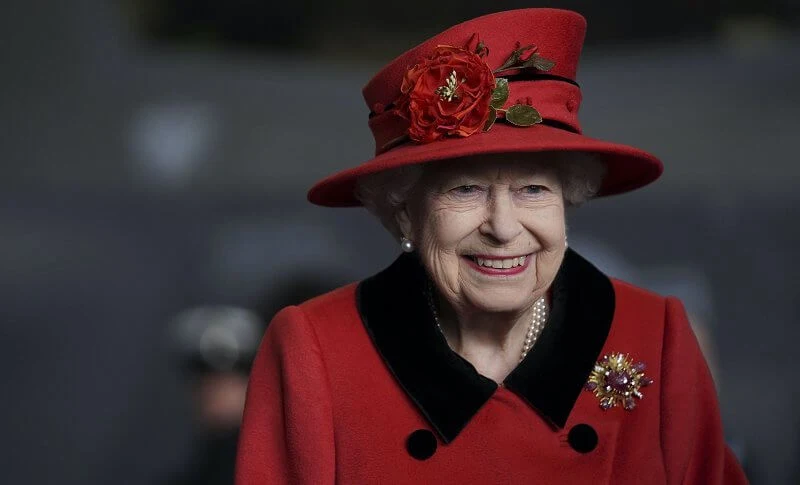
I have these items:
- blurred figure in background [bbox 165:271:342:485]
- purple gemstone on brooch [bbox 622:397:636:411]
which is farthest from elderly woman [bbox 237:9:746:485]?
blurred figure in background [bbox 165:271:342:485]

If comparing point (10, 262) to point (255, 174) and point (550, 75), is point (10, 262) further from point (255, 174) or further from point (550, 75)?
point (550, 75)

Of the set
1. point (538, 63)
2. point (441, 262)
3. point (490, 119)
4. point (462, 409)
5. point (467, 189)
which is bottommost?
point (462, 409)

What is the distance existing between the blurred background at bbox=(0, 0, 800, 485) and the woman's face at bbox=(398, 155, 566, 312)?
1.09 metres

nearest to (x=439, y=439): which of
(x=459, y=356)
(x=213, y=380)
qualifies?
(x=459, y=356)

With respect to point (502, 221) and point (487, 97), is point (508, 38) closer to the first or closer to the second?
point (487, 97)

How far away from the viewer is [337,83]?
3268mm

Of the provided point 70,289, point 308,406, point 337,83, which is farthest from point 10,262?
point 308,406

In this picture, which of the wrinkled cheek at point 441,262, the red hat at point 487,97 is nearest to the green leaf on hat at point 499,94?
the red hat at point 487,97

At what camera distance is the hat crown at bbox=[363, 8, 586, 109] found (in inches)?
84.3

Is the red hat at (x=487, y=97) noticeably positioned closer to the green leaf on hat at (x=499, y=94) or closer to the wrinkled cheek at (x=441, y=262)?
the green leaf on hat at (x=499, y=94)

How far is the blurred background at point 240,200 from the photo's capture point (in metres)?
3.14

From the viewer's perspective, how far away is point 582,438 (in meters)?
2.22

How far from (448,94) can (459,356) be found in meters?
0.57

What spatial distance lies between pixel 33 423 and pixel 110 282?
0.45m
